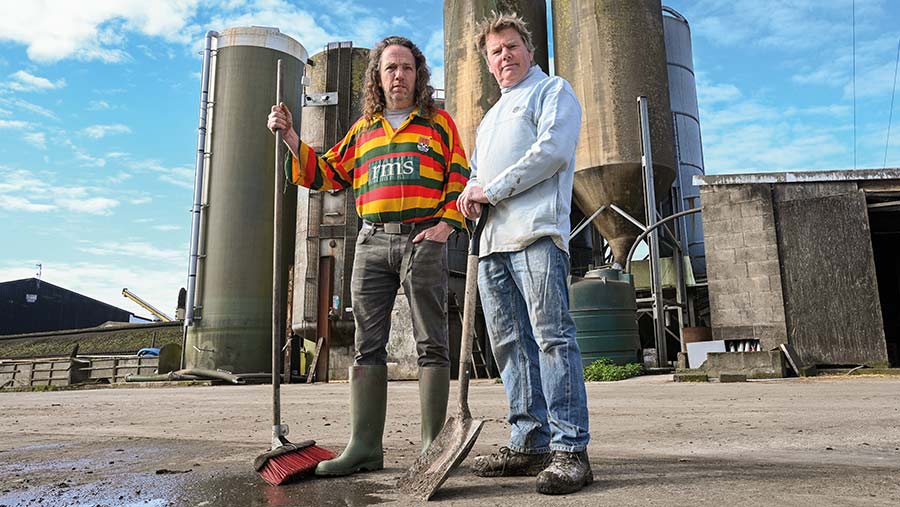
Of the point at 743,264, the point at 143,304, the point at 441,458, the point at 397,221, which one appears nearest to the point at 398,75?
the point at 397,221

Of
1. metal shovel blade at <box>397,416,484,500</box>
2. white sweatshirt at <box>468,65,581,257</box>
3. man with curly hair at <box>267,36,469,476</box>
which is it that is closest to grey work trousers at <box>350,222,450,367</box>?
man with curly hair at <box>267,36,469,476</box>

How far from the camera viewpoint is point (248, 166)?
70.6ft

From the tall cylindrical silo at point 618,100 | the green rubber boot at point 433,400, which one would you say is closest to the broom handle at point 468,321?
the green rubber boot at point 433,400

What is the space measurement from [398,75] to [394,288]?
97cm

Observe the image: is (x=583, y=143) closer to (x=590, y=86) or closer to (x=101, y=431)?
(x=590, y=86)

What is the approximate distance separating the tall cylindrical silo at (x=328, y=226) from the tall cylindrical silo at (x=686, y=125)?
10241 mm

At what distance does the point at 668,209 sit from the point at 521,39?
61.6ft

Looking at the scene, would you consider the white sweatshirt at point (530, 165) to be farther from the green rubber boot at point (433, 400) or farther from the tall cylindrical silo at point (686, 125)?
the tall cylindrical silo at point (686, 125)

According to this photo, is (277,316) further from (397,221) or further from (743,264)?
(743,264)

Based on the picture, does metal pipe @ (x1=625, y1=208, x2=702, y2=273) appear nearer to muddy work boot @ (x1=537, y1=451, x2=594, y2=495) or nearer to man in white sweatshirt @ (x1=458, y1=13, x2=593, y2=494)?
man in white sweatshirt @ (x1=458, y1=13, x2=593, y2=494)

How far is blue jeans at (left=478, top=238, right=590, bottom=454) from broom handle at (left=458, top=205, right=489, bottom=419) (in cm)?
4

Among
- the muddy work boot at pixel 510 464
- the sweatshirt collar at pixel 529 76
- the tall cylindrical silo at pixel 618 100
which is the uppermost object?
the tall cylindrical silo at pixel 618 100

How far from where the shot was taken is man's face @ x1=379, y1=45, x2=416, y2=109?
296 centimetres

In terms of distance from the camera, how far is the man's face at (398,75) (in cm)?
296
